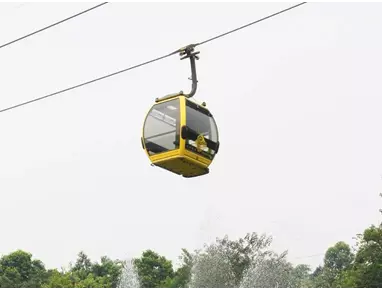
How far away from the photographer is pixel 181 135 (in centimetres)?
1689

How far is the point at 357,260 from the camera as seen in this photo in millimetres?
59062

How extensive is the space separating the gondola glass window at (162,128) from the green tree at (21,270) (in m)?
79.5

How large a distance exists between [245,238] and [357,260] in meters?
11.6

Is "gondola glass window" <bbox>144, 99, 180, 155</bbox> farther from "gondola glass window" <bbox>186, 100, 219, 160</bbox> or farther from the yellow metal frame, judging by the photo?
"gondola glass window" <bbox>186, 100, 219, 160</bbox>

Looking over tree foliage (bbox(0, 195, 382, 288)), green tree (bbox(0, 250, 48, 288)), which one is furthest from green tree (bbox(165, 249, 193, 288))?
green tree (bbox(0, 250, 48, 288))

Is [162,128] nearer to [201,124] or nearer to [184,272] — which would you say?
[201,124]

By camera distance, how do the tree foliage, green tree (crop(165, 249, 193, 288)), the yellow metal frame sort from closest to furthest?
1. the yellow metal frame
2. the tree foliage
3. green tree (crop(165, 249, 193, 288))

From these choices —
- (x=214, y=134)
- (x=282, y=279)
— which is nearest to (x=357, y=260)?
(x=282, y=279)

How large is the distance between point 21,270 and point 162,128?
86241 mm

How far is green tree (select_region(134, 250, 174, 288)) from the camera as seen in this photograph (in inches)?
3678

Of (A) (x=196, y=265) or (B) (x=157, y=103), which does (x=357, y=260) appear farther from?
(B) (x=157, y=103)

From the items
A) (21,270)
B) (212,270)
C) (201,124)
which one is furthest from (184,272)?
(201,124)

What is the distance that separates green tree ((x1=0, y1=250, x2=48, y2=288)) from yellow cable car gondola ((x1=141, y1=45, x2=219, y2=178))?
79.5 meters

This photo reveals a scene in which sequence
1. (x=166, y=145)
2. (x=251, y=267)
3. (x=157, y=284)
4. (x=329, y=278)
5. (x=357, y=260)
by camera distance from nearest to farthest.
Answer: (x=166, y=145) < (x=357, y=260) < (x=251, y=267) < (x=329, y=278) < (x=157, y=284)
